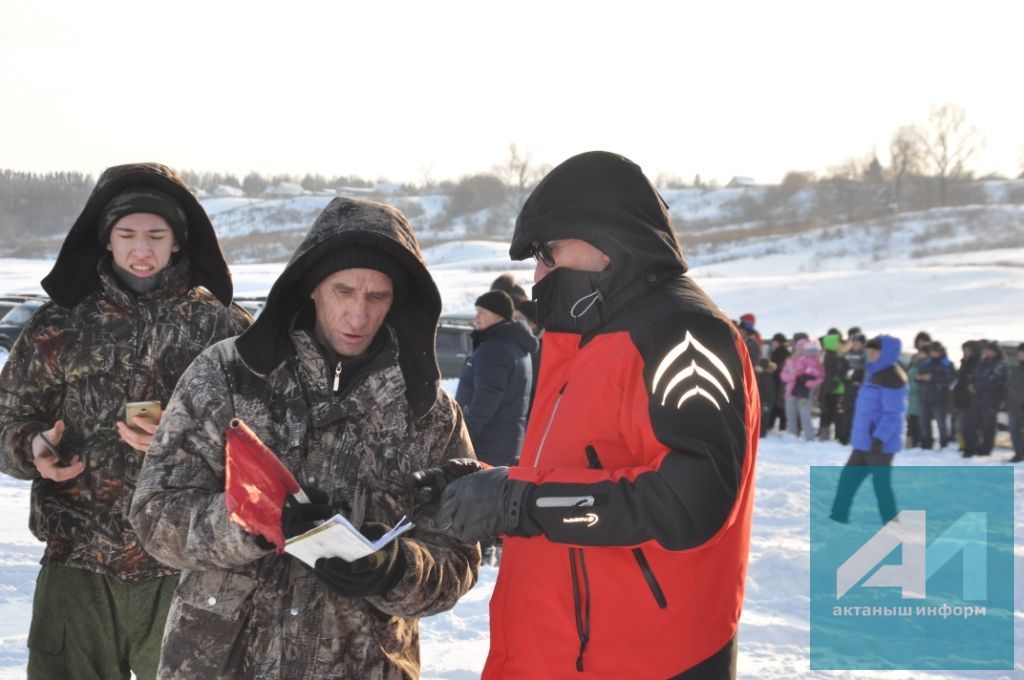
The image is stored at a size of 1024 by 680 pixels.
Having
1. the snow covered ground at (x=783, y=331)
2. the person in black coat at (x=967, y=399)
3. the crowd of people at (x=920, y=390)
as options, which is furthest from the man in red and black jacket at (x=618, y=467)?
the person in black coat at (x=967, y=399)

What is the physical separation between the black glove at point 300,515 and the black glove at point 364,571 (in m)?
0.08

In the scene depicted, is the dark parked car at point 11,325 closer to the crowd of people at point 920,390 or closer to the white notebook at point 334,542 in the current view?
the crowd of people at point 920,390

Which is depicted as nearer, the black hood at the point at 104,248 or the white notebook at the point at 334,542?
the white notebook at the point at 334,542

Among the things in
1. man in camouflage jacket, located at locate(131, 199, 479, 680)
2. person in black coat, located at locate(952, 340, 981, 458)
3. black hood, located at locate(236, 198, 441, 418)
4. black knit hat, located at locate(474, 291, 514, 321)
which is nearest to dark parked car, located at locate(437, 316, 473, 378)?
person in black coat, located at locate(952, 340, 981, 458)

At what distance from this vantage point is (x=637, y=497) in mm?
2023

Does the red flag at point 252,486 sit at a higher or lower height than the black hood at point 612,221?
lower

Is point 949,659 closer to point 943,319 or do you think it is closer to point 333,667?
point 333,667

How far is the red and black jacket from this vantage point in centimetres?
202

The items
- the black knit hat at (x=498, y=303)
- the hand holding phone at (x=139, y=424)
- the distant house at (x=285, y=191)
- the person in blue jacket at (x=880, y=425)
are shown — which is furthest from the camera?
the distant house at (x=285, y=191)

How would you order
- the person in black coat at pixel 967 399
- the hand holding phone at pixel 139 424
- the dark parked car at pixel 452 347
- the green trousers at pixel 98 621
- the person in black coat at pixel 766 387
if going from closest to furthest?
the hand holding phone at pixel 139 424, the green trousers at pixel 98 621, the person in black coat at pixel 967 399, the person in black coat at pixel 766 387, the dark parked car at pixel 452 347

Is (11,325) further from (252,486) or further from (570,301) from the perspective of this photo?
(570,301)

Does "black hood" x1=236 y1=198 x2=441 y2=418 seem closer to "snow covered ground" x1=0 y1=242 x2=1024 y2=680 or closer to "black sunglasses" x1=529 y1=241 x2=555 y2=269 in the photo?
"black sunglasses" x1=529 y1=241 x2=555 y2=269

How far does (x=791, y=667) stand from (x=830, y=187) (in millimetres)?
75507

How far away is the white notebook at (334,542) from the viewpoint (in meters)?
2.04
